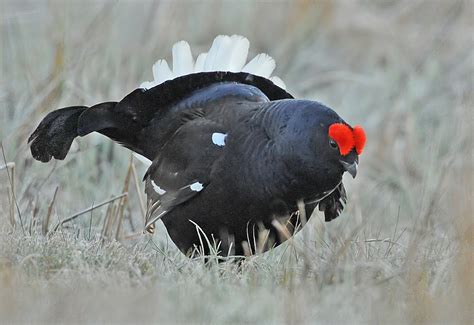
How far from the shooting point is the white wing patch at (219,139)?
3879 millimetres

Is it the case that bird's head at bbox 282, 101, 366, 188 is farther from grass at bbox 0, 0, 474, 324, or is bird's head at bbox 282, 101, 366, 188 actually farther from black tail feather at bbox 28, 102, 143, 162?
black tail feather at bbox 28, 102, 143, 162

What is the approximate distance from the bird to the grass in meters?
0.16

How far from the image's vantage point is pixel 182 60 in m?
4.62

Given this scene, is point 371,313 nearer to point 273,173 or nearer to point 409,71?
point 273,173

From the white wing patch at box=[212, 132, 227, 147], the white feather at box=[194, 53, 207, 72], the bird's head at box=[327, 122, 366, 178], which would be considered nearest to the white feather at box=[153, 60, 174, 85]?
the white feather at box=[194, 53, 207, 72]

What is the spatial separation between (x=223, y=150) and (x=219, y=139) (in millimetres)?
65

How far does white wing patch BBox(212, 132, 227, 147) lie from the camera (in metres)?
3.88

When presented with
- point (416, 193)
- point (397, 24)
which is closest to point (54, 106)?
point (416, 193)

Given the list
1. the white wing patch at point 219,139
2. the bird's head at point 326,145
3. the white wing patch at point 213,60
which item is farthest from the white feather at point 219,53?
the bird's head at point 326,145

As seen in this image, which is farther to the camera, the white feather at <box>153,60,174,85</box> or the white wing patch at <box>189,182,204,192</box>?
the white feather at <box>153,60,174,85</box>

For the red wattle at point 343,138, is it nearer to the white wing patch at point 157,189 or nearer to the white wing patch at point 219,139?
the white wing patch at point 219,139

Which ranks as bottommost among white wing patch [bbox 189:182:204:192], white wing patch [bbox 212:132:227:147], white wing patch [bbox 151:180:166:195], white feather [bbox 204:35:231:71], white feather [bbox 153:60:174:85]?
white wing patch [bbox 151:180:166:195]

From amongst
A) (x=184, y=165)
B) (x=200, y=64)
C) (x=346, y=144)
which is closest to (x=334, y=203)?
(x=184, y=165)

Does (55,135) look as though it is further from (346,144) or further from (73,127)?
(346,144)
